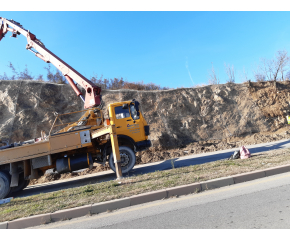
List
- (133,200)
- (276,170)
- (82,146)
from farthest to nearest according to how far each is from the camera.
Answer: (82,146) → (276,170) → (133,200)

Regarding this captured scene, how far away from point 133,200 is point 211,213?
1679mm

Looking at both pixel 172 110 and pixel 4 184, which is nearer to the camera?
pixel 4 184

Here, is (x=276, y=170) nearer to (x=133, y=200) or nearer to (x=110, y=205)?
(x=133, y=200)

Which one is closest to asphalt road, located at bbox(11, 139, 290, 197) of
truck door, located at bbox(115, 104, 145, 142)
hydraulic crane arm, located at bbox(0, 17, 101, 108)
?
truck door, located at bbox(115, 104, 145, 142)

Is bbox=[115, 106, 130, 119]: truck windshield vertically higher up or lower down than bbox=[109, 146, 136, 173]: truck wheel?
higher up

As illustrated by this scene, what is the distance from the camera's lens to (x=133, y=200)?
4477 millimetres

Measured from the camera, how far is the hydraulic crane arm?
9.65 m

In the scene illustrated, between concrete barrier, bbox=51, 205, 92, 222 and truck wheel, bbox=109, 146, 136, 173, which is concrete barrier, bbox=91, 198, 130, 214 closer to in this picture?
concrete barrier, bbox=51, 205, 92, 222

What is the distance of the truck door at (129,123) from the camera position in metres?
8.86

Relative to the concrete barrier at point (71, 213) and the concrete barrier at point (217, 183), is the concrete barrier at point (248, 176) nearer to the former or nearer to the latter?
the concrete barrier at point (217, 183)

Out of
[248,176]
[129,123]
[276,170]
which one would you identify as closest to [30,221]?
[248,176]

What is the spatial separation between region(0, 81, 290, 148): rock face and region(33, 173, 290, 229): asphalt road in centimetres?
1178

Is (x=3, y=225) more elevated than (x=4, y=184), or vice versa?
(x=4, y=184)

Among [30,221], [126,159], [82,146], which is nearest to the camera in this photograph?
[30,221]
